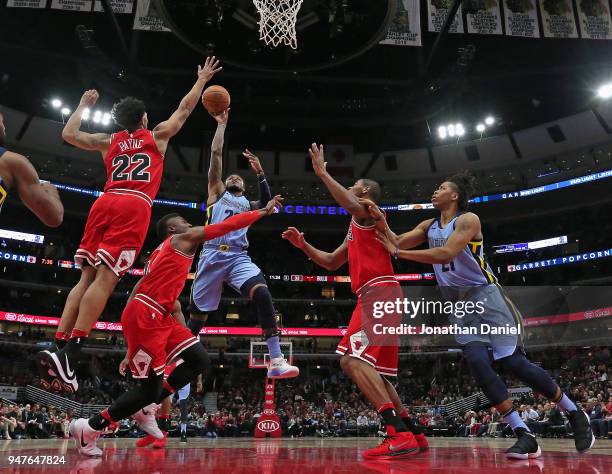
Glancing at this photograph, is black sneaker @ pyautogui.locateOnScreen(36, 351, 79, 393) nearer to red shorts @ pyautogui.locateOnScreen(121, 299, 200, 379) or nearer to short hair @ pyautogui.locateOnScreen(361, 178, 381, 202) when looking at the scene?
red shorts @ pyautogui.locateOnScreen(121, 299, 200, 379)


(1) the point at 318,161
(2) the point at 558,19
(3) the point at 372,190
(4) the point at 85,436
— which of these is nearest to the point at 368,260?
(3) the point at 372,190

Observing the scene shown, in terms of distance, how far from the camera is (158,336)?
176 inches

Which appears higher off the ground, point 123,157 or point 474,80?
point 474,80

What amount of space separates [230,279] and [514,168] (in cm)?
2923

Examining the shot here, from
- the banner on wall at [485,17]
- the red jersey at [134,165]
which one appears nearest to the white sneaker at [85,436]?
the red jersey at [134,165]

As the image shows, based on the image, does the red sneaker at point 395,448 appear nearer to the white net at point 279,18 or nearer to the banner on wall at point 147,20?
the white net at point 279,18

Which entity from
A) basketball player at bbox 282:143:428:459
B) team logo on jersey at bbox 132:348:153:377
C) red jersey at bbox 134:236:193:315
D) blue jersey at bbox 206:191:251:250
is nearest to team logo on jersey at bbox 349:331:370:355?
basketball player at bbox 282:143:428:459

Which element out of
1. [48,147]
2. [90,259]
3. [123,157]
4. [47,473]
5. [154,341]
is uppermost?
[48,147]

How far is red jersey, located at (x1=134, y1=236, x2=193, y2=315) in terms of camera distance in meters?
4.55

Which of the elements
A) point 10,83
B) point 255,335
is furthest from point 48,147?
point 255,335

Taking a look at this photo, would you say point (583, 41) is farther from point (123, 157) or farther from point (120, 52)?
point (123, 157)

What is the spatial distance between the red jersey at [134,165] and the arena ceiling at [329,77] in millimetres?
13507

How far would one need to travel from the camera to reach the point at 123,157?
15.3 ft

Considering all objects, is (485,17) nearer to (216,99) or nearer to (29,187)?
(216,99)
